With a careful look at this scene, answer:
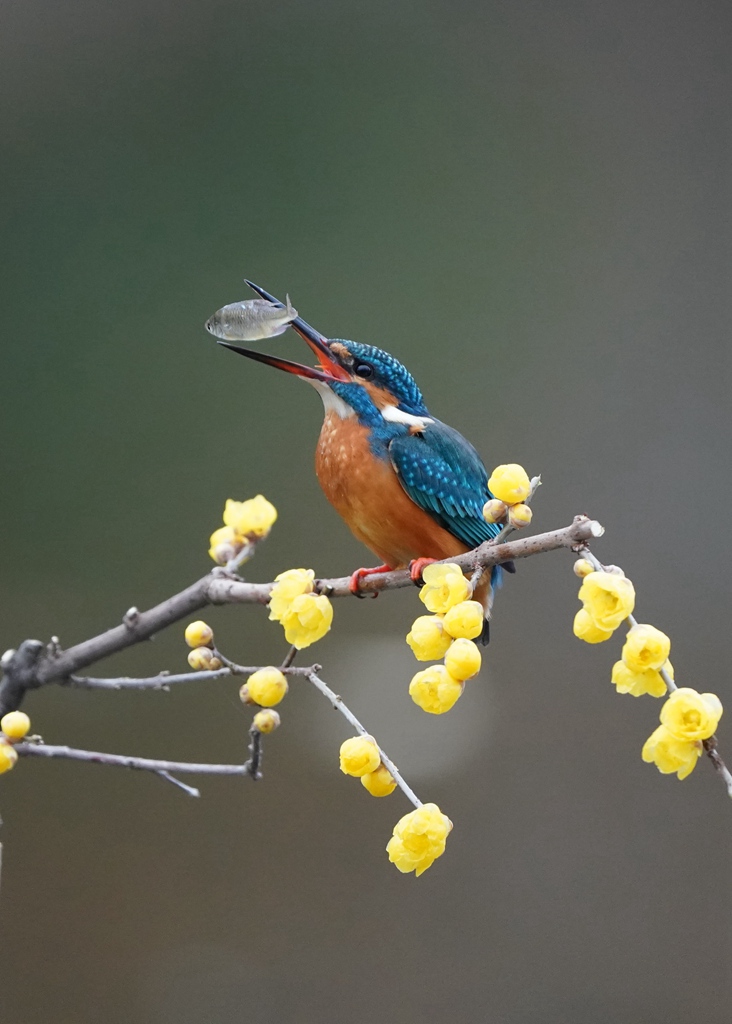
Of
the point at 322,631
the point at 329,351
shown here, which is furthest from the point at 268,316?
the point at 322,631

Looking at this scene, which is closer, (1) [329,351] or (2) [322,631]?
(2) [322,631]

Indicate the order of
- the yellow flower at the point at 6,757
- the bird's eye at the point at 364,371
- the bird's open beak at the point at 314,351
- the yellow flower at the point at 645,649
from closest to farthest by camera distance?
1. the yellow flower at the point at 645,649
2. the yellow flower at the point at 6,757
3. the bird's open beak at the point at 314,351
4. the bird's eye at the point at 364,371

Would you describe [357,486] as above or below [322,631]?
above

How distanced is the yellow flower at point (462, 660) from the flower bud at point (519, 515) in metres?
0.07

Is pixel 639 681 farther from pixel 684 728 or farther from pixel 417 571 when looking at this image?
pixel 417 571

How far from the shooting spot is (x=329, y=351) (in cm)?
73

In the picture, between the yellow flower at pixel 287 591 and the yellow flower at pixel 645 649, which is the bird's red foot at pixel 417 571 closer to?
the yellow flower at pixel 287 591

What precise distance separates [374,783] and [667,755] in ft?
0.49

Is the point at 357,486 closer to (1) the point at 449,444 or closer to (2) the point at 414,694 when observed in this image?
(1) the point at 449,444

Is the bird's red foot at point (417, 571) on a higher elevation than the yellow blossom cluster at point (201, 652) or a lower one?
higher

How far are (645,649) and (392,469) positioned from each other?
15.2 inches

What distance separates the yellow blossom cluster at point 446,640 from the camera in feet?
1.48

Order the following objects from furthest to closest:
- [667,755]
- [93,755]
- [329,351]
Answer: [329,351]
[93,755]
[667,755]

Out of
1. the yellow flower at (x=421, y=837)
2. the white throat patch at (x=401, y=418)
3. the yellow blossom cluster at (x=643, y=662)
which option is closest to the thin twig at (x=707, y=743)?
the yellow blossom cluster at (x=643, y=662)
